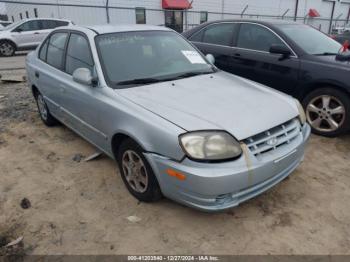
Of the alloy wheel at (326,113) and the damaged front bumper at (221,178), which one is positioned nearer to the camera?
the damaged front bumper at (221,178)

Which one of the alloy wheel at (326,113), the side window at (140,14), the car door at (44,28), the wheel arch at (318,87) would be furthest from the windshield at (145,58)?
the side window at (140,14)

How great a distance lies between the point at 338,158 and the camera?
382cm

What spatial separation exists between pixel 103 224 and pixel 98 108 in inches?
44.5

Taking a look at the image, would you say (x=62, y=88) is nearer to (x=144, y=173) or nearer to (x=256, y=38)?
(x=144, y=173)

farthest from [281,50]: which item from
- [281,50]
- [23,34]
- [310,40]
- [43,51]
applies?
[23,34]

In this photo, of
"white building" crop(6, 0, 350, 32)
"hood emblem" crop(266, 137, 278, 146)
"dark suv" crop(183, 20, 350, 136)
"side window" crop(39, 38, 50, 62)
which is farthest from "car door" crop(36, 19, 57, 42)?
"hood emblem" crop(266, 137, 278, 146)

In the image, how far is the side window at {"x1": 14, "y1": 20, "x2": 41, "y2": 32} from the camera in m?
13.5

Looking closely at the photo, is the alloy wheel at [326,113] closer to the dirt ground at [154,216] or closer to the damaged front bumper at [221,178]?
the dirt ground at [154,216]

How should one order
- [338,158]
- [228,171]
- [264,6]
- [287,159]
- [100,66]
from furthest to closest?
[264,6], [338,158], [100,66], [287,159], [228,171]

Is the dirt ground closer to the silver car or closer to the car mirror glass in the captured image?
the silver car

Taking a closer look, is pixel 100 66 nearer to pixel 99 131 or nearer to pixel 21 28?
pixel 99 131

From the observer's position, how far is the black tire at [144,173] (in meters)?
2.71

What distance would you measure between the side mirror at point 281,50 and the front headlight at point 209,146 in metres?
2.73

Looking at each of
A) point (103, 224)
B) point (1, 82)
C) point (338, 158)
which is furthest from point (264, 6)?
point (103, 224)
